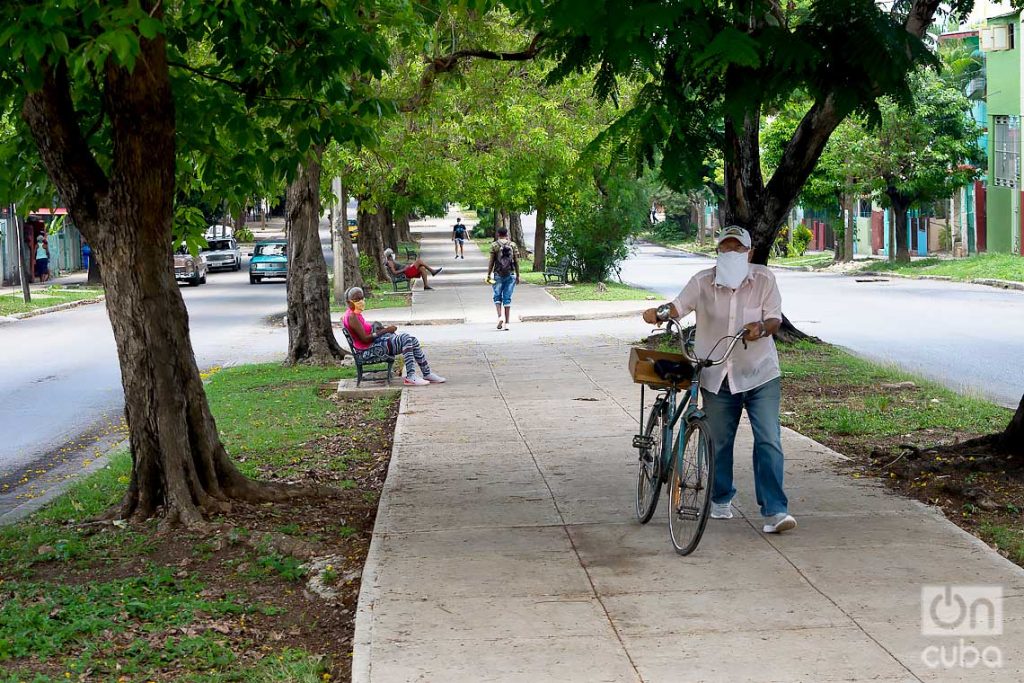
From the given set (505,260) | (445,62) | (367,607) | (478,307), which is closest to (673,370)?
(367,607)

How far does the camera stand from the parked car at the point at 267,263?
46469 millimetres

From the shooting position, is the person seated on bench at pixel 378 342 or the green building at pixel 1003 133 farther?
the green building at pixel 1003 133

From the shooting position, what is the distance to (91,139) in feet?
32.9

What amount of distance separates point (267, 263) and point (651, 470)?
40.0 metres

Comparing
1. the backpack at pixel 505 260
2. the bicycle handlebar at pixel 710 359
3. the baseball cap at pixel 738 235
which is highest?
the baseball cap at pixel 738 235

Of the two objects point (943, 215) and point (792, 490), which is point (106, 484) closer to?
point (792, 490)

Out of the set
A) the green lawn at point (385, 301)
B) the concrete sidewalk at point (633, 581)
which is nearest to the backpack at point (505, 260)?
the green lawn at point (385, 301)

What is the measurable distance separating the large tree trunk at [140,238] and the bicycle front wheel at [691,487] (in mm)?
3103

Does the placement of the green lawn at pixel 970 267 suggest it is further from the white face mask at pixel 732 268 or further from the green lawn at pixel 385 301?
the white face mask at pixel 732 268

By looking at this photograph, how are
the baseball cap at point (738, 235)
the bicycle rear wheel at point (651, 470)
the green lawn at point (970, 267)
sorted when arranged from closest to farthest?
the baseball cap at point (738, 235) → the bicycle rear wheel at point (651, 470) → the green lawn at point (970, 267)

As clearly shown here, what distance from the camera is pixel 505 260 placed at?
2338cm

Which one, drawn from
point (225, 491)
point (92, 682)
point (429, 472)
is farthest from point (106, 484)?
point (92, 682)

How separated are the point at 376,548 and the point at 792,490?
118 inches

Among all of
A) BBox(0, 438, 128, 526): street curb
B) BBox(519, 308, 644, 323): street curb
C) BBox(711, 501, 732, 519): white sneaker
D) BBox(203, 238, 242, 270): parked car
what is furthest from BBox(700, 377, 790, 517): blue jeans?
BBox(203, 238, 242, 270): parked car
